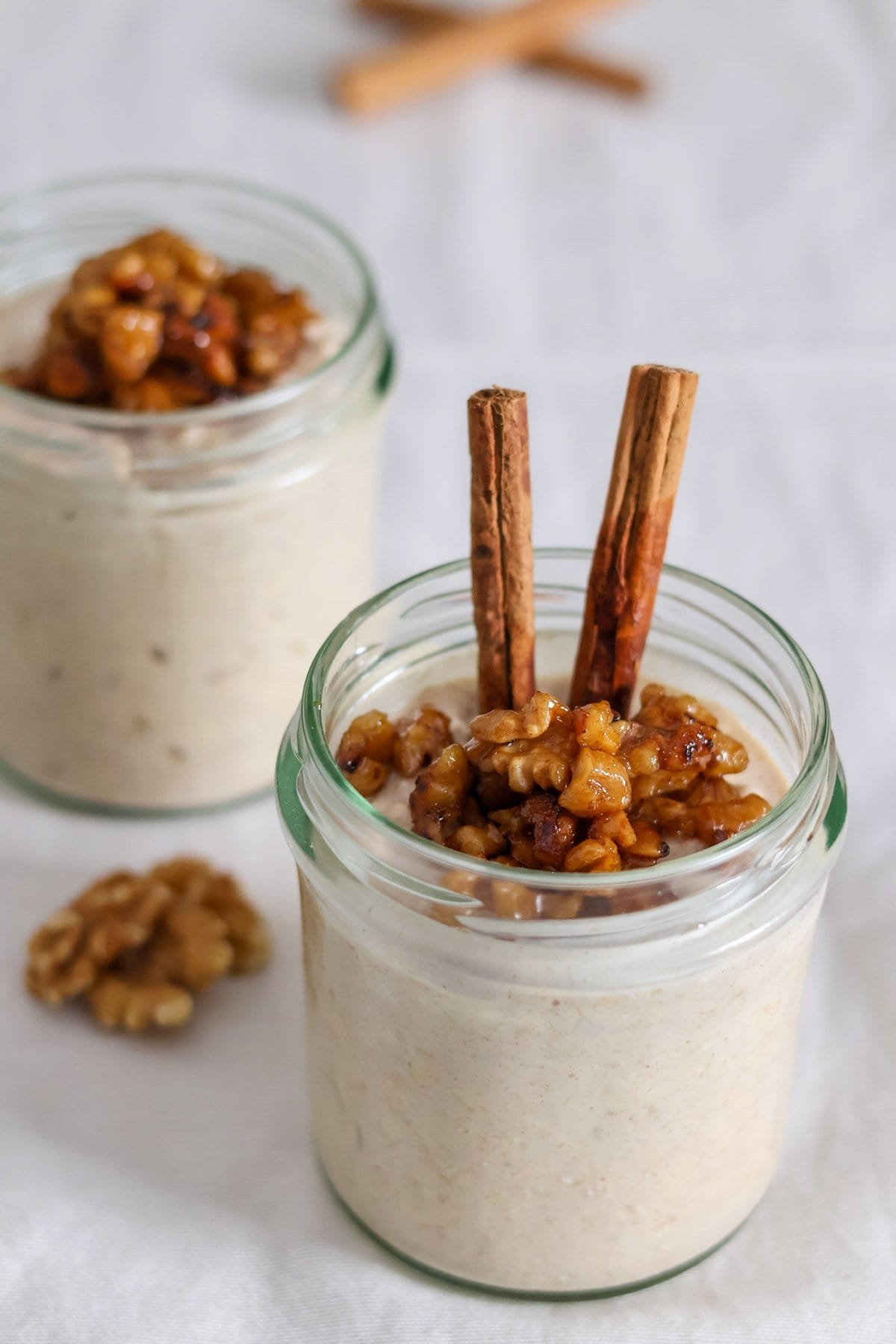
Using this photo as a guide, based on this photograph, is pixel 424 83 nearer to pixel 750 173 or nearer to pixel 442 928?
pixel 750 173

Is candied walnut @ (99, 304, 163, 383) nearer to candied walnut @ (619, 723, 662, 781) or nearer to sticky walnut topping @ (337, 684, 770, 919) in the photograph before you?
sticky walnut topping @ (337, 684, 770, 919)

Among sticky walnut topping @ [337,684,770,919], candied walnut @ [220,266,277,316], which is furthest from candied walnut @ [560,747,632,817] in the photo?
candied walnut @ [220,266,277,316]

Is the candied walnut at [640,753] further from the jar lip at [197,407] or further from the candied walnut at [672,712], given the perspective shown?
the jar lip at [197,407]

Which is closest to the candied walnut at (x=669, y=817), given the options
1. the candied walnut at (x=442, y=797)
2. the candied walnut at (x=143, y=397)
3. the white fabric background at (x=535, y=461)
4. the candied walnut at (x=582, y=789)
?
the candied walnut at (x=582, y=789)

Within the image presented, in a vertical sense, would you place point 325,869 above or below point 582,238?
above

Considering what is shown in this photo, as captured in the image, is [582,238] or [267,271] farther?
[582,238]

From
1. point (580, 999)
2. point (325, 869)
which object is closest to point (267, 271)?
point (325, 869)
